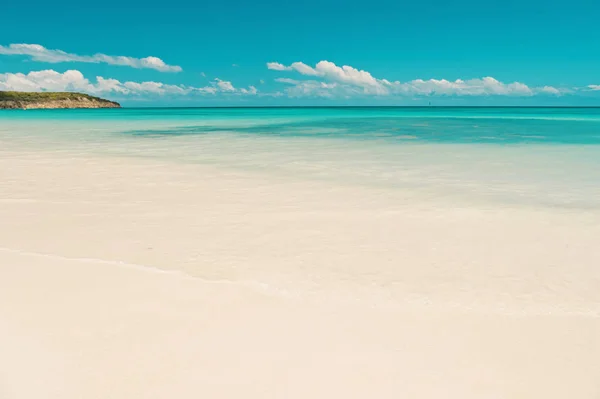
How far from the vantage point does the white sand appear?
3158 millimetres

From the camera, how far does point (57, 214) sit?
7.46 meters

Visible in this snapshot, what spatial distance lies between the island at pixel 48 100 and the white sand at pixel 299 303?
14564 centimetres

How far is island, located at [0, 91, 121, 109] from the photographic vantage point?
425 feet

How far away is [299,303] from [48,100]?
162 meters

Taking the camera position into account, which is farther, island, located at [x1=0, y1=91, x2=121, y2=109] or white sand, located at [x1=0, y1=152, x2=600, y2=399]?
island, located at [x1=0, y1=91, x2=121, y2=109]

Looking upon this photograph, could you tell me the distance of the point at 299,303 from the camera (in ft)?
13.9

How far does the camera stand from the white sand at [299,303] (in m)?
3.16

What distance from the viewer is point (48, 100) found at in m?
143

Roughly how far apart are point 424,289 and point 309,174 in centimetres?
758

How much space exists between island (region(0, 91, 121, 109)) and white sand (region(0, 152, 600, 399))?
14564cm

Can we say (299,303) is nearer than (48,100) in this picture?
Yes

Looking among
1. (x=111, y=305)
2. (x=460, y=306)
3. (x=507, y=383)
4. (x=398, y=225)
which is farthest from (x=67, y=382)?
(x=398, y=225)

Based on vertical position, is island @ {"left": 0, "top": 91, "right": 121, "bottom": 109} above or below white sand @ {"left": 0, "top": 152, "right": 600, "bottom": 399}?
above

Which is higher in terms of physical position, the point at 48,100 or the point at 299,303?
the point at 48,100
